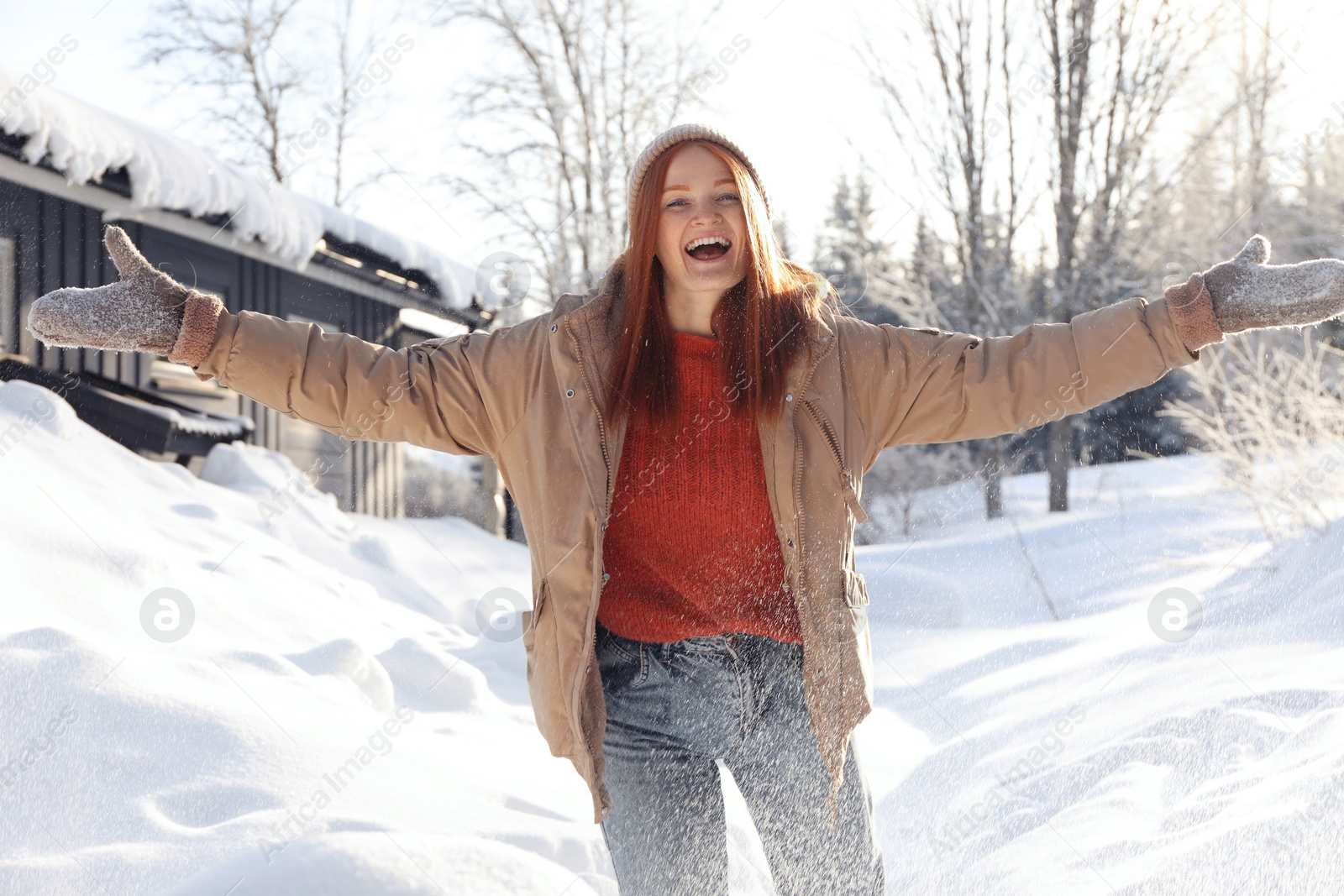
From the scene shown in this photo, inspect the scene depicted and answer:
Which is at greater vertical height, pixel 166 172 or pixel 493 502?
pixel 166 172

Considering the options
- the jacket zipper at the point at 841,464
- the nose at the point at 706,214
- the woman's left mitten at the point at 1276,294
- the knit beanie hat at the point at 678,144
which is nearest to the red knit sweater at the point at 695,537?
the jacket zipper at the point at 841,464

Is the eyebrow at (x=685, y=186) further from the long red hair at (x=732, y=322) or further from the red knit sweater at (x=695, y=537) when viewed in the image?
the red knit sweater at (x=695, y=537)

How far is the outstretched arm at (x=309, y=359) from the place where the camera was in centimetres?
190

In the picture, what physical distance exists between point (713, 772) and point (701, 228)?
40.1 inches

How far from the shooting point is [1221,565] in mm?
7141

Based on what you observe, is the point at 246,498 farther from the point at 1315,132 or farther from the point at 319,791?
the point at 1315,132

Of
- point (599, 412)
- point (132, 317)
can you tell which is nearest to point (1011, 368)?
point (599, 412)

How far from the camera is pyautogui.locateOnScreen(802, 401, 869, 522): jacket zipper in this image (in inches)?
75.7

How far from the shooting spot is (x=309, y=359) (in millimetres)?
1941

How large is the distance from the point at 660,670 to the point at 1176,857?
6.16ft

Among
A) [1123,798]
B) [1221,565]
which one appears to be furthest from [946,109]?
[1123,798]

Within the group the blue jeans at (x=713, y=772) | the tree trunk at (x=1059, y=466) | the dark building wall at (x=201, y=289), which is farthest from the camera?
the tree trunk at (x=1059, y=466)

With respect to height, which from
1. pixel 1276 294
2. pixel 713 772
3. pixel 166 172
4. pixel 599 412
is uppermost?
pixel 166 172

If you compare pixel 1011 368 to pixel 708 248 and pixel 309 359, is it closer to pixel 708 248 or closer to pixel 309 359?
pixel 708 248
